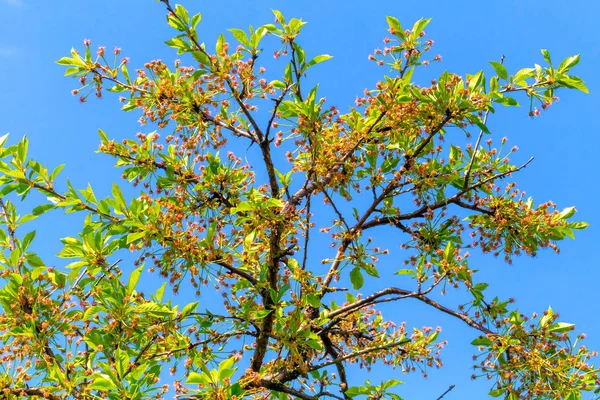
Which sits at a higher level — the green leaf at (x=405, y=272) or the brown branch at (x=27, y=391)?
the green leaf at (x=405, y=272)

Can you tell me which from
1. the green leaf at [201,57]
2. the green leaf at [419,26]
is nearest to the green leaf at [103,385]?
the green leaf at [201,57]

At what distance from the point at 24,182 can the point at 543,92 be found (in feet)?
11.5

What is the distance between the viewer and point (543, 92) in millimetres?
4496

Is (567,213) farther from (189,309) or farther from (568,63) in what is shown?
(189,309)

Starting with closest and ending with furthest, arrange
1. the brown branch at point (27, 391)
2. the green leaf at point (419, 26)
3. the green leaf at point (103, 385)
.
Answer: the green leaf at point (103, 385) < the brown branch at point (27, 391) < the green leaf at point (419, 26)

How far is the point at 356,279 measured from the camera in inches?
197

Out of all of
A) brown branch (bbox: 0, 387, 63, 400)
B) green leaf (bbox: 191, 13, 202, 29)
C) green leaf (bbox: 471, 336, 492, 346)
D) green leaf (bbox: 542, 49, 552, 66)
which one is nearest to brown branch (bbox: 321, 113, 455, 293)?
green leaf (bbox: 542, 49, 552, 66)

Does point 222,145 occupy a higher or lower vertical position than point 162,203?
higher

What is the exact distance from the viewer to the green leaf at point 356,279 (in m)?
4.97

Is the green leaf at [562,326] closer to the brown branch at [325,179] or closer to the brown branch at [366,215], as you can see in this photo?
the brown branch at [366,215]

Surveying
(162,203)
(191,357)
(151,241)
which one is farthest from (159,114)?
(191,357)

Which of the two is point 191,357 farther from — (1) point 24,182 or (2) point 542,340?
(2) point 542,340

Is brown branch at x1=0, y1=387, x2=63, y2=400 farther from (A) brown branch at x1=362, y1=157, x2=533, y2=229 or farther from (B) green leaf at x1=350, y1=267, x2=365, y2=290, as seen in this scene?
(A) brown branch at x1=362, y1=157, x2=533, y2=229

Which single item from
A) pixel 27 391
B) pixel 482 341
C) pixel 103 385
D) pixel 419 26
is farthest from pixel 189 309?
pixel 419 26
